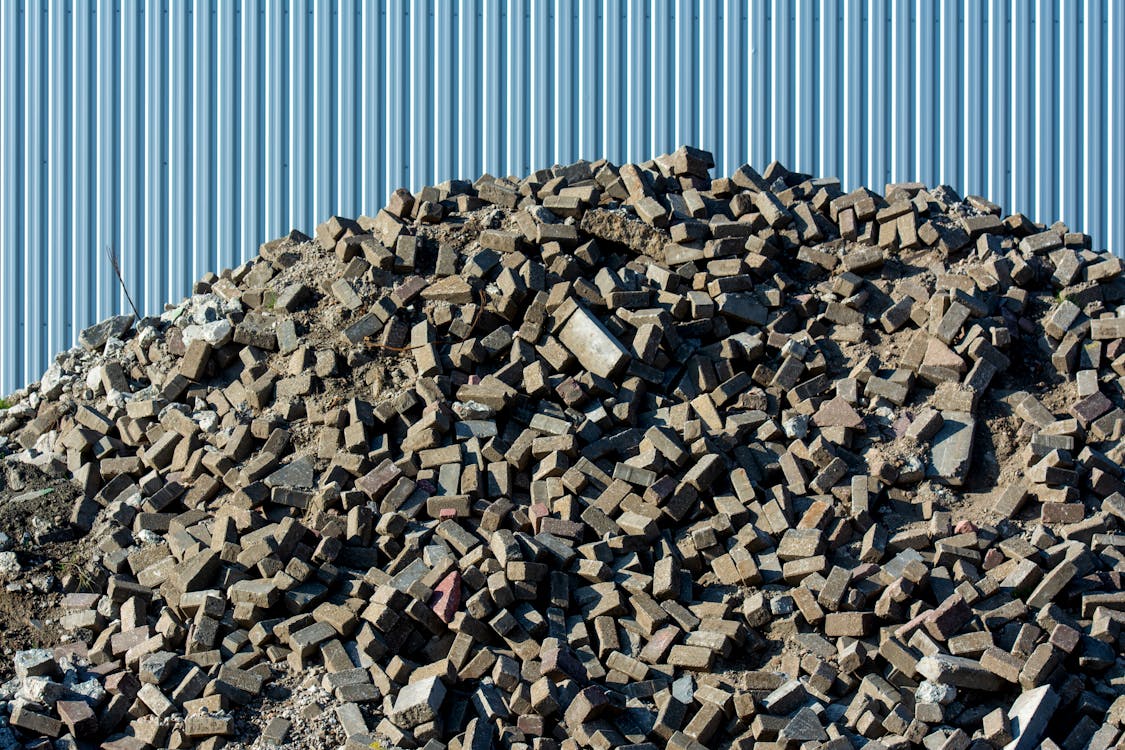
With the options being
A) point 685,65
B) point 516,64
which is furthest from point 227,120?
point 685,65

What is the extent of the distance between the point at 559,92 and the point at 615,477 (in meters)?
4.71

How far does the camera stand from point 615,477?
22.0 feet

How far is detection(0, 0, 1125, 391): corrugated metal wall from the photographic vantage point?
10.1m

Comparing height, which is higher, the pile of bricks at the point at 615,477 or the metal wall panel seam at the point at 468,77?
the metal wall panel seam at the point at 468,77

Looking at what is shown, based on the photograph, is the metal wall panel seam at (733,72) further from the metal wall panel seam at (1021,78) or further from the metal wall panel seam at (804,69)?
the metal wall panel seam at (1021,78)

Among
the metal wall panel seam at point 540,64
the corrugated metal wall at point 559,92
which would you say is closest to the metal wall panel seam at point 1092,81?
the corrugated metal wall at point 559,92

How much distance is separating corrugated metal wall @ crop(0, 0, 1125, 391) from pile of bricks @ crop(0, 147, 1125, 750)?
4.58ft

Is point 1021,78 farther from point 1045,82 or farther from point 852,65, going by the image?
point 852,65

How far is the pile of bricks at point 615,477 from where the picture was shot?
5535 millimetres

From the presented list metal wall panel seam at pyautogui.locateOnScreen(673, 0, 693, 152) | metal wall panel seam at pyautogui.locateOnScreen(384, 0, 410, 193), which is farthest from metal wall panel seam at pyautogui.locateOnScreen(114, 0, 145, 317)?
metal wall panel seam at pyautogui.locateOnScreen(673, 0, 693, 152)

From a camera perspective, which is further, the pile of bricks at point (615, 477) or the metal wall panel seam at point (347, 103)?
the metal wall panel seam at point (347, 103)

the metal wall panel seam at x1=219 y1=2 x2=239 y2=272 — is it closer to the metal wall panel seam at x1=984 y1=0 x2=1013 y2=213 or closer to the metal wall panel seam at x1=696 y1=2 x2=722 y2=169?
the metal wall panel seam at x1=696 y1=2 x2=722 y2=169

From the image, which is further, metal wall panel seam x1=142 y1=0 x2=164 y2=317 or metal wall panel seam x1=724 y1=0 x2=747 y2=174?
metal wall panel seam x1=142 y1=0 x2=164 y2=317

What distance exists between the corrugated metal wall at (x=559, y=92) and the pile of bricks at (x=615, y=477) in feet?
4.58
